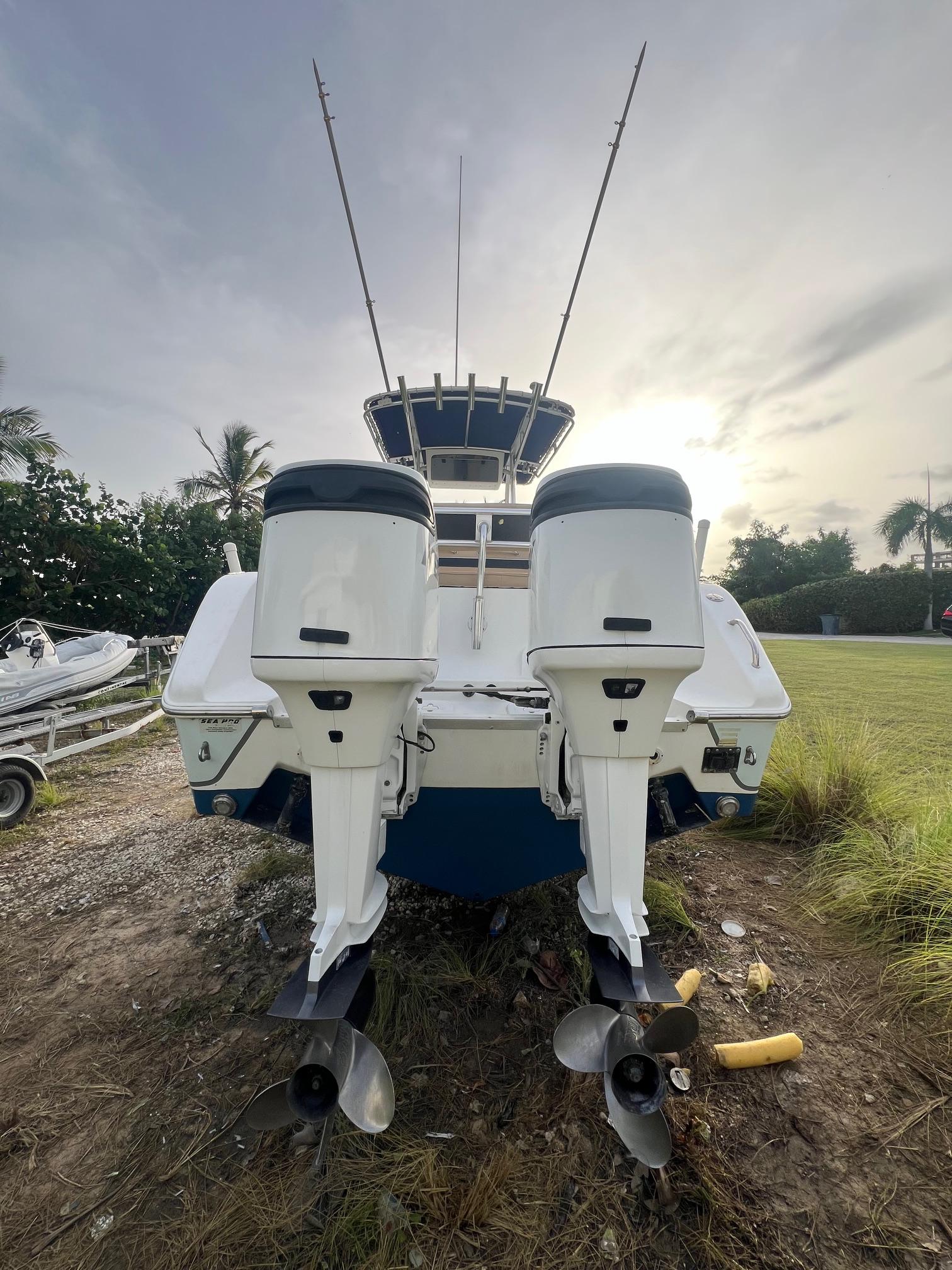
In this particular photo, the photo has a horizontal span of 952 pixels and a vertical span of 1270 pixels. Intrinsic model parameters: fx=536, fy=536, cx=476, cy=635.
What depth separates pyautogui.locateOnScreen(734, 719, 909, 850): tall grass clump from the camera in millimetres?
3168

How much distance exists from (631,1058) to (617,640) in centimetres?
96

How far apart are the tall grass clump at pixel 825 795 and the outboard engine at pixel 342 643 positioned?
116 inches

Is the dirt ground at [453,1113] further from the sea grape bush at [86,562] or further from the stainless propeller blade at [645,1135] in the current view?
the sea grape bush at [86,562]

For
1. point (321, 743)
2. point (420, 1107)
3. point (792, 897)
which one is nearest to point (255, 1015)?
point (420, 1107)

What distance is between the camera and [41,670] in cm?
498

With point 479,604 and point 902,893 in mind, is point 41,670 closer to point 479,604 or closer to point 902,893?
point 479,604

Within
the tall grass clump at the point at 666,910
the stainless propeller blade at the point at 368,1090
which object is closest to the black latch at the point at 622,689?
the stainless propeller blade at the point at 368,1090

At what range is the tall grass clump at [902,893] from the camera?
204 cm

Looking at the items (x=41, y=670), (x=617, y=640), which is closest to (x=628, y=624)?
(x=617, y=640)

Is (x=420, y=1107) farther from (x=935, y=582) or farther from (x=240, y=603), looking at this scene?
(x=935, y=582)

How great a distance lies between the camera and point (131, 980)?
7.37 feet

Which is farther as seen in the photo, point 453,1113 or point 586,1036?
point 453,1113

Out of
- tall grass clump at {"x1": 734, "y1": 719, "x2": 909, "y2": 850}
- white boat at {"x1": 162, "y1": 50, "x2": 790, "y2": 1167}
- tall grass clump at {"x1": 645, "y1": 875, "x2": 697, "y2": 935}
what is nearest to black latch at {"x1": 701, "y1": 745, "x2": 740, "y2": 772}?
white boat at {"x1": 162, "y1": 50, "x2": 790, "y2": 1167}

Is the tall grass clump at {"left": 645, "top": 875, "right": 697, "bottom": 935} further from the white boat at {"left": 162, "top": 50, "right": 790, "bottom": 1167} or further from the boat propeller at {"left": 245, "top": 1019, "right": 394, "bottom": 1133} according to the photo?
the boat propeller at {"left": 245, "top": 1019, "right": 394, "bottom": 1133}
